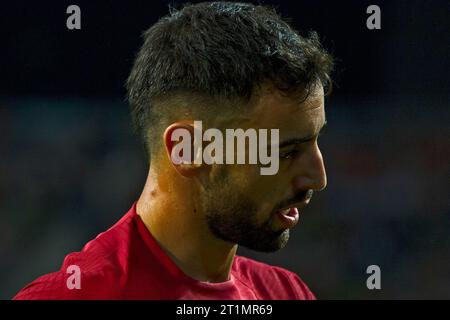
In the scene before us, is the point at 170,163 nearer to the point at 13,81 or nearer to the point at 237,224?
the point at 237,224

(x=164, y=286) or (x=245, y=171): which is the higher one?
(x=245, y=171)

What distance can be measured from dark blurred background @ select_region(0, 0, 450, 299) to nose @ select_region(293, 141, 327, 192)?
2.24m

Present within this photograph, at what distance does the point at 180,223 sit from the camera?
6.80 ft

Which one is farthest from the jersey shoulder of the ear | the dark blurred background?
the dark blurred background

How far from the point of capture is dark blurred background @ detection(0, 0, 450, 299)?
4.25 meters

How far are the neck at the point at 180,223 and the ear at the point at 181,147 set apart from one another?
3 centimetres

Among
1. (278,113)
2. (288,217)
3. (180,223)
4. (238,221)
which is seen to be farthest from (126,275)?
(278,113)

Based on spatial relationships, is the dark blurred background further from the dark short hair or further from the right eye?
the right eye

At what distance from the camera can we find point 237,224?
2.04m

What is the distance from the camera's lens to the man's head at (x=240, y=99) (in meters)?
1.95

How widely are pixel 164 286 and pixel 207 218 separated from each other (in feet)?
0.66

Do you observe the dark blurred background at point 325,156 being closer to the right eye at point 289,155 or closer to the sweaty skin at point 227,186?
the sweaty skin at point 227,186

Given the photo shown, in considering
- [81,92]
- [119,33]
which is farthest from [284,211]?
[81,92]
